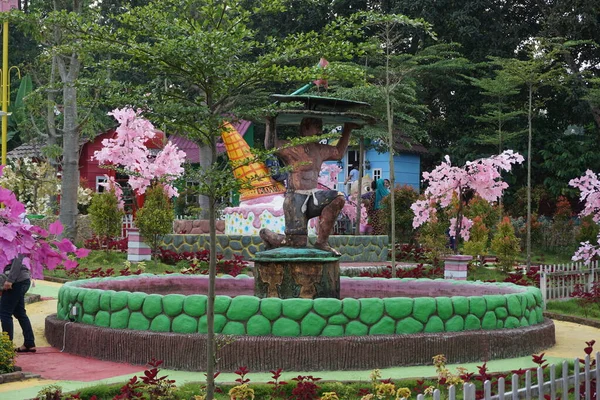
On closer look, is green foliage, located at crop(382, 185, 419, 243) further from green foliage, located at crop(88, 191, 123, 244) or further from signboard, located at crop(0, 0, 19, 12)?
signboard, located at crop(0, 0, 19, 12)

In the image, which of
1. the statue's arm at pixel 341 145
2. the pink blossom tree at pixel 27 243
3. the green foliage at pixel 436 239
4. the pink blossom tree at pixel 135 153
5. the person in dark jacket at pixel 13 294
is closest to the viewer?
the pink blossom tree at pixel 27 243

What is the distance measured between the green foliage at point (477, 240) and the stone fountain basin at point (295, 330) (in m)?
9.37

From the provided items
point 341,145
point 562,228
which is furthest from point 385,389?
point 562,228

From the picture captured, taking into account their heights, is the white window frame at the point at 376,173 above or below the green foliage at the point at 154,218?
above

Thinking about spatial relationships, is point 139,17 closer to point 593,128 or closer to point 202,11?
point 202,11

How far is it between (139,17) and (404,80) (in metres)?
22.9

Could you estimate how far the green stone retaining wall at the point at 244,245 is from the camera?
22.3 m

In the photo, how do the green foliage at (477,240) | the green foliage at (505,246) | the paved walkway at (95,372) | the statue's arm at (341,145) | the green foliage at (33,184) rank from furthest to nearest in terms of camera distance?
the green foliage at (33,184), the green foliage at (477,240), the green foliage at (505,246), the statue's arm at (341,145), the paved walkway at (95,372)

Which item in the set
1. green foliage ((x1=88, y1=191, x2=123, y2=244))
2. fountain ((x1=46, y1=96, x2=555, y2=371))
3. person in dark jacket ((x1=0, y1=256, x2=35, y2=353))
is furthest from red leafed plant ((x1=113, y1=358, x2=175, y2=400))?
green foliage ((x1=88, y1=191, x2=123, y2=244))

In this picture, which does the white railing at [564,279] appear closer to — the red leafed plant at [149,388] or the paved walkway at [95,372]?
the paved walkway at [95,372]

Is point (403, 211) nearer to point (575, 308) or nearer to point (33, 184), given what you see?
point (575, 308)

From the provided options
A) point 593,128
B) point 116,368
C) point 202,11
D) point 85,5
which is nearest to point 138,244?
point 85,5

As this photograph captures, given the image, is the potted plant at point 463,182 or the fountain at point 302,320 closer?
the fountain at point 302,320

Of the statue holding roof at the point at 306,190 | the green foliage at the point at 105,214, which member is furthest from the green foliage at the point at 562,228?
the statue holding roof at the point at 306,190
